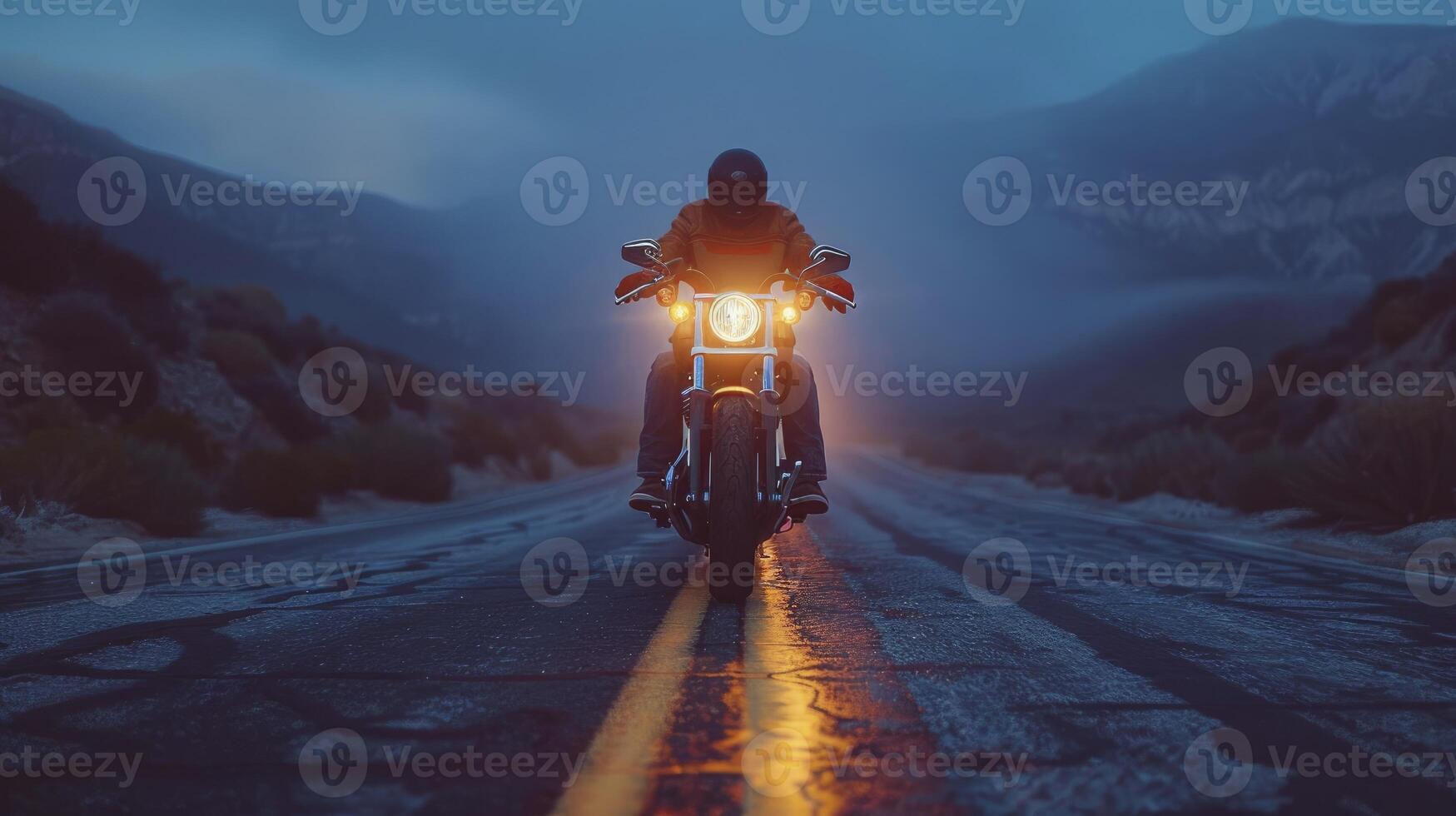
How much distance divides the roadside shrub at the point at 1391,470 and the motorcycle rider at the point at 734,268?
280 inches

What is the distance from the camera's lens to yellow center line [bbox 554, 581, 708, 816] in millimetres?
2494

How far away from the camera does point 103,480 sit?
11.7 meters

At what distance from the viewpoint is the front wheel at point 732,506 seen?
5.45 m

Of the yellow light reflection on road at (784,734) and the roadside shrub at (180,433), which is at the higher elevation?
the roadside shrub at (180,433)

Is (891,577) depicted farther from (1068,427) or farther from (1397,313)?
(1068,427)

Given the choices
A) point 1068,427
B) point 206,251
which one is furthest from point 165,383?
point 206,251

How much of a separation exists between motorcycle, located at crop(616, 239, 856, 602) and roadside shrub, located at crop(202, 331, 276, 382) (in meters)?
21.0

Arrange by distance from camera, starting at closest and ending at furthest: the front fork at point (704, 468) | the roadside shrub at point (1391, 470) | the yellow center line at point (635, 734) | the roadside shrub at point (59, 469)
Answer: the yellow center line at point (635, 734) → the front fork at point (704, 468) → the roadside shrub at point (1391, 470) → the roadside shrub at point (59, 469)

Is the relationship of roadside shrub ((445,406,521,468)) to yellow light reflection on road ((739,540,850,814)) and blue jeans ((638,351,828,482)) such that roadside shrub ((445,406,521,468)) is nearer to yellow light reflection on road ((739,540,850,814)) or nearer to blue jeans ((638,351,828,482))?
blue jeans ((638,351,828,482))

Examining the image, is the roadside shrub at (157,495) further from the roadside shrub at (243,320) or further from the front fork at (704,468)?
the roadside shrub at (243,320)

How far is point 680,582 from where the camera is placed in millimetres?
6637

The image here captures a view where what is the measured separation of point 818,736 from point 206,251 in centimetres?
8982

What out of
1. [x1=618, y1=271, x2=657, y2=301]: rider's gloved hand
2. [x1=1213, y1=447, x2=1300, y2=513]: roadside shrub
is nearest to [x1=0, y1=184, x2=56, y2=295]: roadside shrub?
[x1=618, y1=271, x2=657, y2=301]: rider's gloved hand

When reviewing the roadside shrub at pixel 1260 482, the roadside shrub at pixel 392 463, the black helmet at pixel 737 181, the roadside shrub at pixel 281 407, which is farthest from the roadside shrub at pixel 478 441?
the black helmet at pixel 737 181
